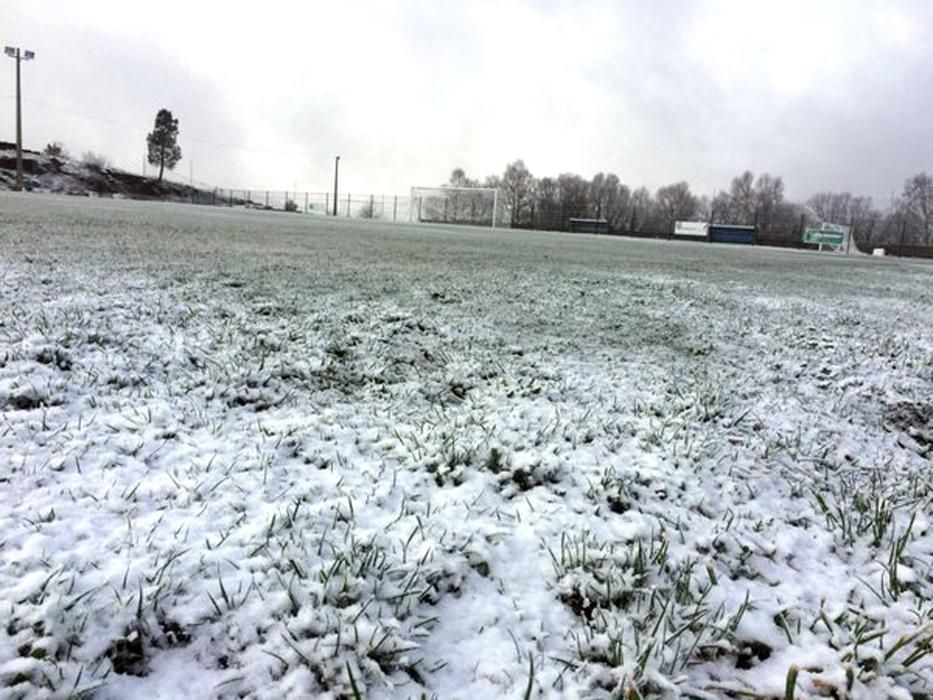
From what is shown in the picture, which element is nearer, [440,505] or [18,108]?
[440,505]

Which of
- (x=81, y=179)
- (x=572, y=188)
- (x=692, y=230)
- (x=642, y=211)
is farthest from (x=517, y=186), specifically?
(x=81, y=179)

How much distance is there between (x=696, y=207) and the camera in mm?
102312

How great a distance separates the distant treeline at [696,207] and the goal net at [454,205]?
148 inches

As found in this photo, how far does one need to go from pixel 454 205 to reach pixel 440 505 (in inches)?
2503

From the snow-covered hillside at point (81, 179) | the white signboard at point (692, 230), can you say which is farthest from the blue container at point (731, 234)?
the snow-covered hillside at point (81, 179)

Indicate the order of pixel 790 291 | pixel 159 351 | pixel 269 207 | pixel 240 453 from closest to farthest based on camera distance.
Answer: pixel 240 453, pixel 159 351, pixel 790 291, pixel 269 207

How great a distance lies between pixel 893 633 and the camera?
232cm

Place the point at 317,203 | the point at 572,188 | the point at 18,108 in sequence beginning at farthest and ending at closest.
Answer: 1. the point at 572,188
2. the point at 317,203
3. the point at 18,108

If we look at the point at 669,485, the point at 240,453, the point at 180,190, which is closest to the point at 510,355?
the point at 669,485

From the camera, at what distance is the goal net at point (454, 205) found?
61.8 metres

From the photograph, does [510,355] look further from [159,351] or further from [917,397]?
[917,397]

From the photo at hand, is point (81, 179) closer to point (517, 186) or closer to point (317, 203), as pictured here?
point (317, 203)

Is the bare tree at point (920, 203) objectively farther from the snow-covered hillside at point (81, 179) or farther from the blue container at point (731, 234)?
the snow-covered hillside at point (81, 179)

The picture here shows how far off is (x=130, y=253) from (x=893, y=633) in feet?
30.7
